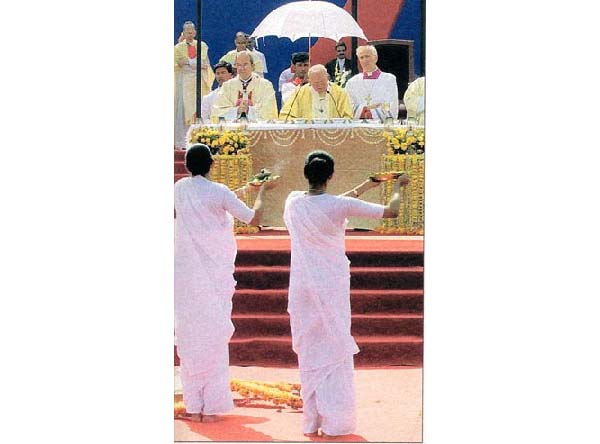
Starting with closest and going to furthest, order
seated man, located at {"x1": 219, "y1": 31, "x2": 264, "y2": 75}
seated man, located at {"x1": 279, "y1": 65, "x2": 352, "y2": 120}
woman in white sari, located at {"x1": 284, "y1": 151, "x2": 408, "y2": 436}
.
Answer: woman in white sari, located at {"x1": 284, "y1": 151, "x2": 408, "y2": 436} → seated man, located at {"x1": 219, "y1": 31, "x2": 264, "y2": 75} → seated man, located at {"x1": 279, "y1": 65, "x2": 352, "y2": 120}

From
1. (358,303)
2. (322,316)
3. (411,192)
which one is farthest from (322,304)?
(411,192)

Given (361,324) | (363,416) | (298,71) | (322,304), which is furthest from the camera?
(298,71)

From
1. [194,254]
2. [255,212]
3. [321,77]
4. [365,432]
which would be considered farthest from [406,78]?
[365,432]

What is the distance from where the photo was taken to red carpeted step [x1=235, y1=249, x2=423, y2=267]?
787 centimetres

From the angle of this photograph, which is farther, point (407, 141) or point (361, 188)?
point (407, 141)

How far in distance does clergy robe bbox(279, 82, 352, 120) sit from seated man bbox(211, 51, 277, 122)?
0.41 feet

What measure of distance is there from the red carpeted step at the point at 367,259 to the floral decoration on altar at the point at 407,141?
0.72m

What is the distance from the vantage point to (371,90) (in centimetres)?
806

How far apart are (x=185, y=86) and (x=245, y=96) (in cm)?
45

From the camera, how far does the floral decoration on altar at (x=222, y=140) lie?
26.0 feet

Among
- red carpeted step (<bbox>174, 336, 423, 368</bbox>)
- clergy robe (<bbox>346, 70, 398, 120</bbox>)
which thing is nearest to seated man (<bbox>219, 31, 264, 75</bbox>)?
clergy robe (<bbox>346, 70, 398, 120</bbox>)

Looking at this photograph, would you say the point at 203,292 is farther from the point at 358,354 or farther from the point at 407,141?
the point at 407,141

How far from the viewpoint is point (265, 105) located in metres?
8.15

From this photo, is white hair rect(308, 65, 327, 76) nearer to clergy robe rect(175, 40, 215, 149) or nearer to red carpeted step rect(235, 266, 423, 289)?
clergy robe rect(175, 40, 215, 149)
